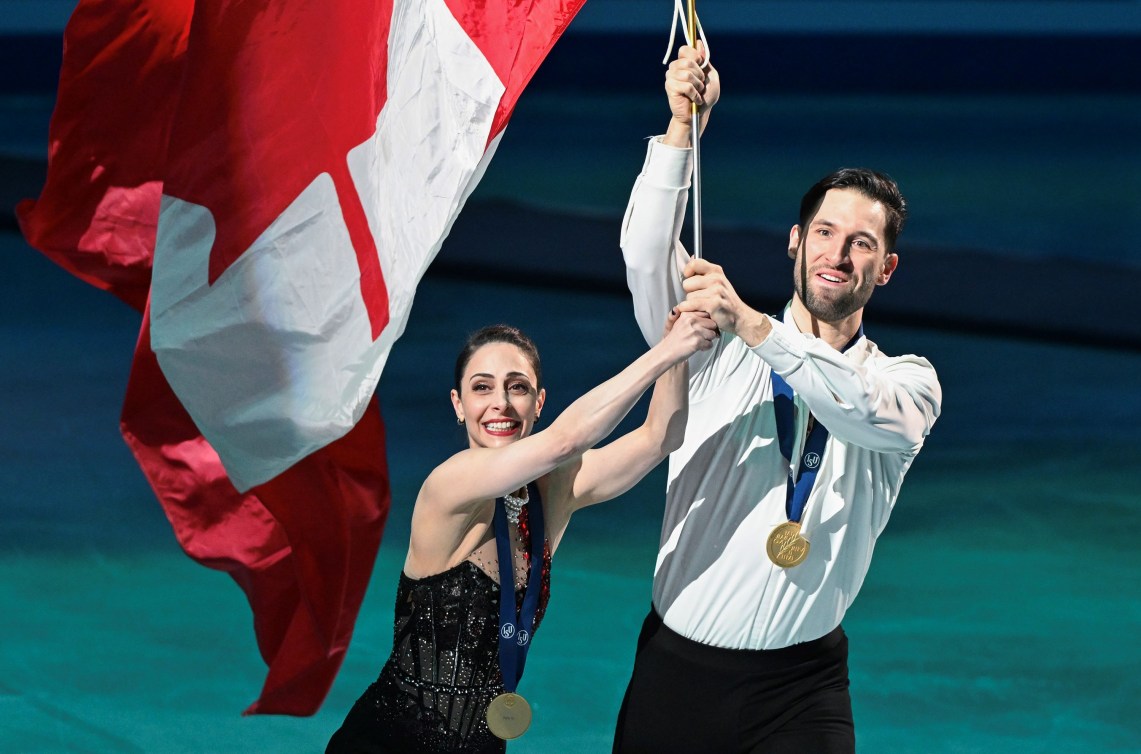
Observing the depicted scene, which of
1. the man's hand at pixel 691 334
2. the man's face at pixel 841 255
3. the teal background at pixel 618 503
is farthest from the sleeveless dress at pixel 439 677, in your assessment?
the teal background at pixel 618 503

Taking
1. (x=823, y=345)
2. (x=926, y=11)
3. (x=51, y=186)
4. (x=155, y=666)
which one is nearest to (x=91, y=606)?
(x=155, y=666)

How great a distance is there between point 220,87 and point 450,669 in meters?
1.34

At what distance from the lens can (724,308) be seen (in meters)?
3.24

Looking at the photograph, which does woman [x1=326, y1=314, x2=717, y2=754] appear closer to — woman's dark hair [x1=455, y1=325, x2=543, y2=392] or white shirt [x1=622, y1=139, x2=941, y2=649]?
woman's dark hair [x1=455, y1=325, x2=543, y2=392]

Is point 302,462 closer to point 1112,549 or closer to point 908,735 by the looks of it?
point 908,735

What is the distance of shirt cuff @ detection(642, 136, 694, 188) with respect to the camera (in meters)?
3.46

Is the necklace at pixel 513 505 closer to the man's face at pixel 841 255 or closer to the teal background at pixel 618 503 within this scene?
the man's face at pixel 841 255

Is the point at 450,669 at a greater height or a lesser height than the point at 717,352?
lesser

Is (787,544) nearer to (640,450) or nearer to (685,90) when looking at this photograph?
(640,450)

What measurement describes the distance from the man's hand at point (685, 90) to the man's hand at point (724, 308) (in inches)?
13.5

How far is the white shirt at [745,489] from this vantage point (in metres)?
3.45

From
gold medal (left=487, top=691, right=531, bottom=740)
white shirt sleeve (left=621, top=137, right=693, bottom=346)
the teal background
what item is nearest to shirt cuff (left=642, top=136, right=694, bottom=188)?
white shirt sleeve (left=621, top=137, right=693, bottom=346)

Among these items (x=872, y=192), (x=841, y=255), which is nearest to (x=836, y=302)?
(x=841, y=255)

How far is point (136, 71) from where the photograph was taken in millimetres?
3955
